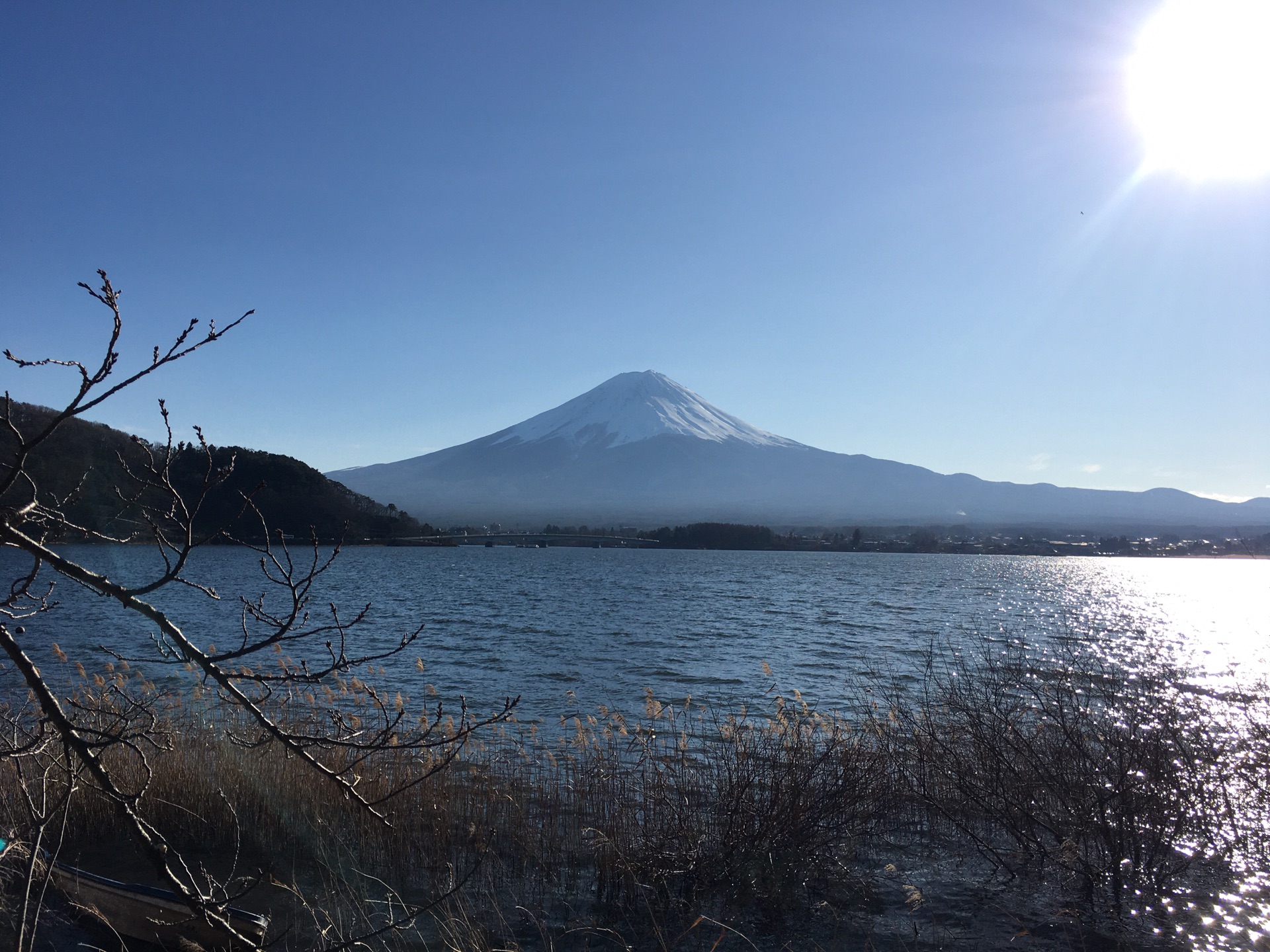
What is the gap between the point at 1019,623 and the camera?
33.7m

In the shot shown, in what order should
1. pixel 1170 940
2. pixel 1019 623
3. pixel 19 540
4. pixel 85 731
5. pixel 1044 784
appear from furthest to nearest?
1. pixel 1019 623
2. pixel 1044 784
3. pixel 1170 940
4. pixel 85 731
5. pixel 19 540

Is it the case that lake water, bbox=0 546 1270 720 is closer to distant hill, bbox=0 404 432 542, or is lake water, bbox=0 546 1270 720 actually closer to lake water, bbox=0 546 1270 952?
lake water, bbox=0 546 1270 952

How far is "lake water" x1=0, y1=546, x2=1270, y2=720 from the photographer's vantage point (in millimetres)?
19359

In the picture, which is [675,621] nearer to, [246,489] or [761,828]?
[246,489]

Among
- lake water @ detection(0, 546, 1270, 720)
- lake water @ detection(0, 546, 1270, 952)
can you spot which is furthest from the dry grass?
lake water @ detection(0, 546, 1270, 720)

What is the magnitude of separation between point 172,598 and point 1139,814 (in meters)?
39.6

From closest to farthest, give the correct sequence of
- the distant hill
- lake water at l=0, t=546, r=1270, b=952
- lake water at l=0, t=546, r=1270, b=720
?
lake water at l=0, t=546, r=1270, b=952 < lake water at l=0, t=546, r=1270, b=720 < the distant hill

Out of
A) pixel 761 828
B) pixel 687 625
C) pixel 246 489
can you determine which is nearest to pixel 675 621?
pixel 687 625

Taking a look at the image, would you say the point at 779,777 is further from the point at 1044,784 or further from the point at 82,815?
the point at 82,815

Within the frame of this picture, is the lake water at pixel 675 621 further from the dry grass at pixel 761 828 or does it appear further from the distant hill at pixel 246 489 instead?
the distant hill at pixel 246 489

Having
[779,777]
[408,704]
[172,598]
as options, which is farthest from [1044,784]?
[172,598]

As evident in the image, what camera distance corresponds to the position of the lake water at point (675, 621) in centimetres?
1936

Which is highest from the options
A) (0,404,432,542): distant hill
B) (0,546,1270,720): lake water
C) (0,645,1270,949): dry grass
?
(0,404,432,542): distant hill

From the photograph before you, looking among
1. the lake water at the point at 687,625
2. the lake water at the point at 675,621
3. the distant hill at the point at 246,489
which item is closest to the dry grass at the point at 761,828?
the lake water at the point at 687,625
